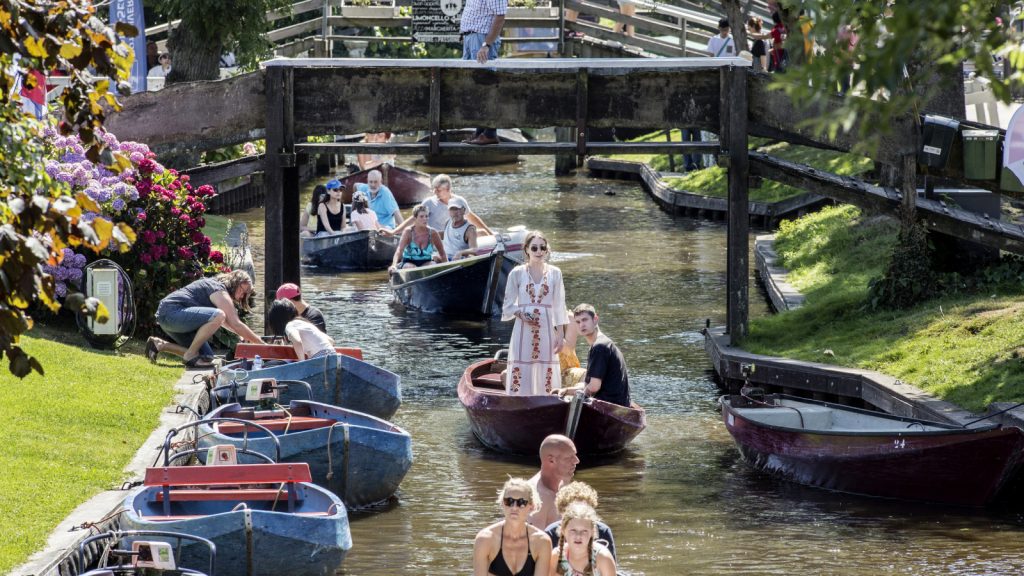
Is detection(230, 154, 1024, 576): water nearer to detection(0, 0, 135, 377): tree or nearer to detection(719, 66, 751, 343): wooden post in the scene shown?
detection(719, 66, 751, 343): wooden post

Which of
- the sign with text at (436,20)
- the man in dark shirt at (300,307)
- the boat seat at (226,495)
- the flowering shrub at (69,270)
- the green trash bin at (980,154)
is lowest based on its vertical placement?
the boat seat at (226,495)

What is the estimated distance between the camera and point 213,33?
26406 mm

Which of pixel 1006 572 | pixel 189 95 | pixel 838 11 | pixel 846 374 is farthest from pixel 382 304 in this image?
pixel 838 11

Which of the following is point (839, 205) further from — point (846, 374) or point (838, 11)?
point (838, 11)

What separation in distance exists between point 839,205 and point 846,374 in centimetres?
1162

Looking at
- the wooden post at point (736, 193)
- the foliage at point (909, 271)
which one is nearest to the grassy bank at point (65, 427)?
the wooden post at point (736, 193)

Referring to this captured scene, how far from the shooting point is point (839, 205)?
26172 millimetres

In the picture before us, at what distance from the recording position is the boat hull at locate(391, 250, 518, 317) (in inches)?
851

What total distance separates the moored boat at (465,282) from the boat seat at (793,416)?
817cm

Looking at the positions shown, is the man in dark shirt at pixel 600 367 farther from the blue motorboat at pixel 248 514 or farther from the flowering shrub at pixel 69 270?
the flowering shrub at pixel 69 270

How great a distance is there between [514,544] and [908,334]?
864 centimetres

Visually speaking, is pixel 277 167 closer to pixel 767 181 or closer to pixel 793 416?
pixel 793 416

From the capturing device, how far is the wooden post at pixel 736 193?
1742 cm

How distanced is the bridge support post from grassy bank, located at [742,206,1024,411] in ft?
18.7
